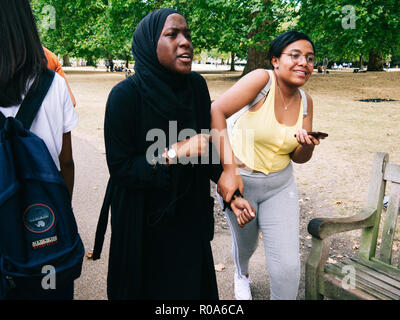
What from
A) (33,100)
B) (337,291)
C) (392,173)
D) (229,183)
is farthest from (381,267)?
(33,100)

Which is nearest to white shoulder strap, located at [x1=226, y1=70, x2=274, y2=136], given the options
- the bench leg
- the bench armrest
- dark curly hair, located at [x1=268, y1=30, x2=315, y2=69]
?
dark curly hair, located at [x1=268, y1=30, x2=315, y2=69]

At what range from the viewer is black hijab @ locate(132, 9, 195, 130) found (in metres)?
1.78

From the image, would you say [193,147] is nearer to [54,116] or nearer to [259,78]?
[54,116]

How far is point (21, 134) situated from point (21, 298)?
25.2 inches

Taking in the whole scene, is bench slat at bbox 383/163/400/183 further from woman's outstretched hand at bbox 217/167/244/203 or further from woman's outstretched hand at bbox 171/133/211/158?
woman's outstretched hand at bbox 171/133/211/158

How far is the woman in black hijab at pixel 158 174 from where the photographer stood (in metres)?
1.78

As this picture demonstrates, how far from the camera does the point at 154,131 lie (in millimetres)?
1819

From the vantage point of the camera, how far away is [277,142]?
2344 millimetres

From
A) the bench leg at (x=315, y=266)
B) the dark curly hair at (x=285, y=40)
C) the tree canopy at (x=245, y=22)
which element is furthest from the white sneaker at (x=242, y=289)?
the tree canopy at (x=245, y=22)

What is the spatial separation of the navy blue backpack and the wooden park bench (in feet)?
4.87

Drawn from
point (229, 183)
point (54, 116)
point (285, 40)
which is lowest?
point (229, 183)

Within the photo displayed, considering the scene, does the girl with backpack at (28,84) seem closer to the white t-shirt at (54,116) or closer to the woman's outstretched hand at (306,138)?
the white t-shirt at (54,116)

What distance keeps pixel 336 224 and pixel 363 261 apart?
46 cm
